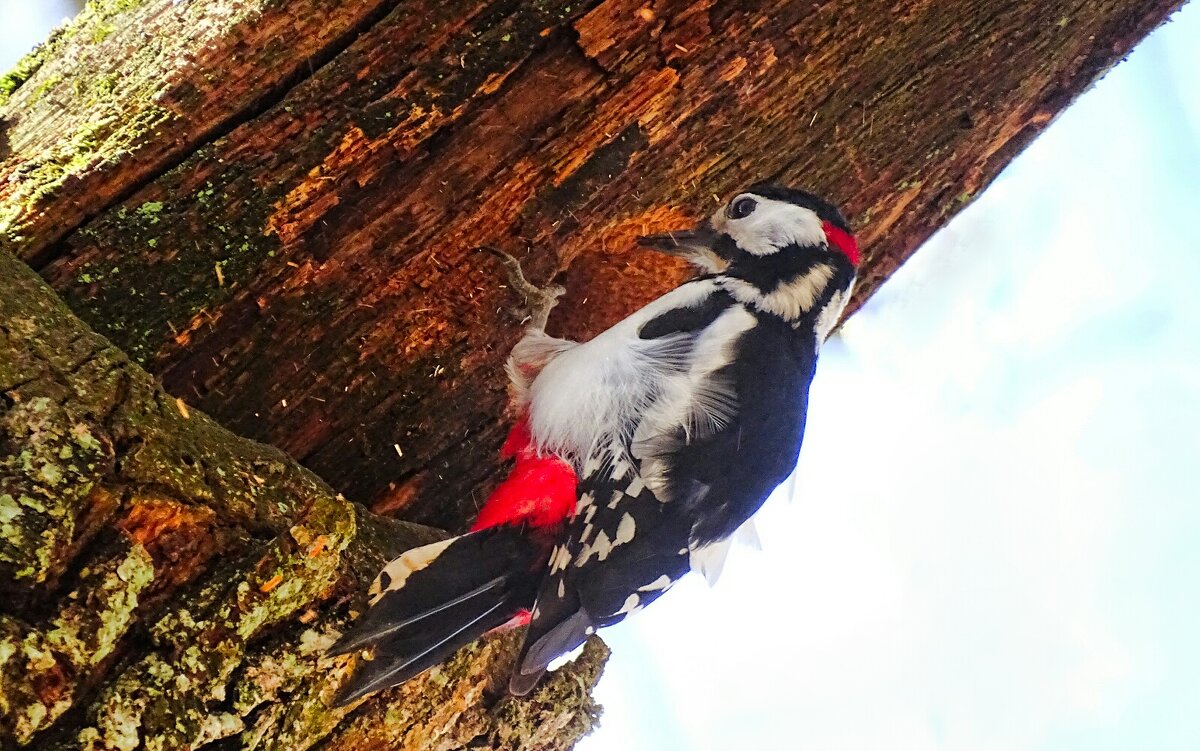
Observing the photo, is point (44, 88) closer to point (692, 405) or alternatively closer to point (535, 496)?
point (535, 496)

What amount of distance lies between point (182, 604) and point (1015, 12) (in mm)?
1983

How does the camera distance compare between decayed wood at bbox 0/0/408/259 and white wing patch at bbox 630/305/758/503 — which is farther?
white wing patch at bbox 630/305/758/503

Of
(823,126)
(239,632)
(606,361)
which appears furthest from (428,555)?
(823,126)

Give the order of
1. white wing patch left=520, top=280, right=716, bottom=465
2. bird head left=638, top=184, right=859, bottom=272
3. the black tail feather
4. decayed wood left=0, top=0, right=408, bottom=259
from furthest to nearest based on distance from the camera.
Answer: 1. bird head left=638, top=184, right=859, bottom=272
2. white wing patch left=520, top=280, right=716, bottom=465
3. decayed wood left=0, top=0, right=408, bottom=259
4. the black tail feather

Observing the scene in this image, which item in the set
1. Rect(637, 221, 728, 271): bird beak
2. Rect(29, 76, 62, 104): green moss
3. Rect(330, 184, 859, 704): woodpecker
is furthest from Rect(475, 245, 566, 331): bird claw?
Rect(29, 76, 62, 104): green moss

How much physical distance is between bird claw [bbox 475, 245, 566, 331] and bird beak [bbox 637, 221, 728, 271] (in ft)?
0.74

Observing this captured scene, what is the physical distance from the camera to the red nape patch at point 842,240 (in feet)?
6.10

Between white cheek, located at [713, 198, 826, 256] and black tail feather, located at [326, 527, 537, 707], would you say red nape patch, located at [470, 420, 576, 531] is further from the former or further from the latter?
white cheek, located at [713, 198, 826, 256]

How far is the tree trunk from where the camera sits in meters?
1.11

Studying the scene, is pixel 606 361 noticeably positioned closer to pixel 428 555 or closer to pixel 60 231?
pixel 428 555

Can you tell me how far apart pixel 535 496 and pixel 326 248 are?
0.58m

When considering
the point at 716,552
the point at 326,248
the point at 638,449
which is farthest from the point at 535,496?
the point at 326,248

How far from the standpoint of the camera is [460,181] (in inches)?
63.9

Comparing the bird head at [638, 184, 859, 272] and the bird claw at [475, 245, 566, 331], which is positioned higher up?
the bird claw at [475, 245, 566, 331]
